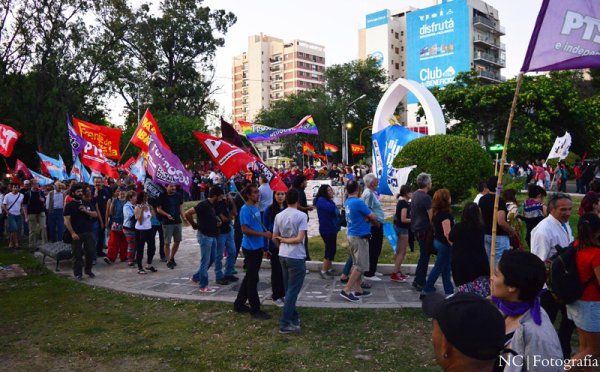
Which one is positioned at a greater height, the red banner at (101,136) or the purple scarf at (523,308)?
the red banner at (101,136)

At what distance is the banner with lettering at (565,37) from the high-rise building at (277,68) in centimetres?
10971

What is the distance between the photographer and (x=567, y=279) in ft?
12.5

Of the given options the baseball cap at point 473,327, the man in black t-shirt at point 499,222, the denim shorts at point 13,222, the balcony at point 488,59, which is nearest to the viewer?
the baseball cap at point 473,327

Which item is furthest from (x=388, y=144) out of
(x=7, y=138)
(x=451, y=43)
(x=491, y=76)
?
(x=491, y=76)

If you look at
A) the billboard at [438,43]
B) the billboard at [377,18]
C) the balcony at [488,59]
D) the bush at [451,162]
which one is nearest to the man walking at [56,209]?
the bush at [451,162]

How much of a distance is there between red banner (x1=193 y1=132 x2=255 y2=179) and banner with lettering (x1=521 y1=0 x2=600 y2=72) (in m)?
4.81

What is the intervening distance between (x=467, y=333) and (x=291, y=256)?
13.7ft

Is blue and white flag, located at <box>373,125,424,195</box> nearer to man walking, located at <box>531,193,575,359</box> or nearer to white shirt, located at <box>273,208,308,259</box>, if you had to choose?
white shirt, located at <box>273,208,308,259</box>

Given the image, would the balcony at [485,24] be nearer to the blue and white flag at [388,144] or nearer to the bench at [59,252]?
the blue and white flag at [388,144]

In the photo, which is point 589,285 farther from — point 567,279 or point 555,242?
point 555,242

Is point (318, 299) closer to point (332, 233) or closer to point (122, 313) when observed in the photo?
point (332, 233)

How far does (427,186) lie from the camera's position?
7289 mm

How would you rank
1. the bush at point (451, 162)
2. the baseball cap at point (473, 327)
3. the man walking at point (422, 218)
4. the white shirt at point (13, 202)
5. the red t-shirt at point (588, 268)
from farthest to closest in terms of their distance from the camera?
1. the bush at point (451, 162)
2. the white shirt at point (13, 202)
3. the man walking at point (422, 218)
4. the red t-shirt at point (588, 268)
5. the baseball cap at point (473, 327)

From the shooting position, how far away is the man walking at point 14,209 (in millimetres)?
12344
